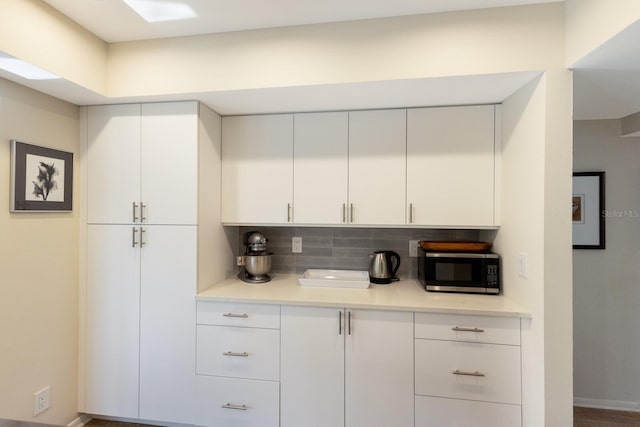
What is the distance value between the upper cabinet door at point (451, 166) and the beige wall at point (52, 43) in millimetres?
1927

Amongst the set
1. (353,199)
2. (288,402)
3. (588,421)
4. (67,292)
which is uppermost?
(353,199)

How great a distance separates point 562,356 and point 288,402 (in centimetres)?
147

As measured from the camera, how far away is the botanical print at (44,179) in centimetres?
176

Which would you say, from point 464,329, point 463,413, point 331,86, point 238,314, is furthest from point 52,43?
point 463,413

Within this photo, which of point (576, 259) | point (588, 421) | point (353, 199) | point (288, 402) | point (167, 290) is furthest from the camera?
point (576, 259)

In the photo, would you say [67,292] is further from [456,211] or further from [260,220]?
[456,211]

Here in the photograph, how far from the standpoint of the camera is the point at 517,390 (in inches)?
67.1

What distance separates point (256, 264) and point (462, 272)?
1386 mm

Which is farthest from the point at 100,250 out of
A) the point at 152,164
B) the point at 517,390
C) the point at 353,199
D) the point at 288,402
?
the point at 517,390

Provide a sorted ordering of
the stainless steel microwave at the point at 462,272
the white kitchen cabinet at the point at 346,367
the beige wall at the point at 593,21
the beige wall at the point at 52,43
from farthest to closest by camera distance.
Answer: the stainless steel microwave at the point at 462,272 < the white kitchen cabinet at the point at 346,367 < the beige wall at the point at 52,43 < the beige wall at the point at 593,21

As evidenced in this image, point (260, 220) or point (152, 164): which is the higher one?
point (152, 164)

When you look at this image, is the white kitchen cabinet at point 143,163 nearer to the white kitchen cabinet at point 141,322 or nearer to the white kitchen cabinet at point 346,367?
the white kitchen cabinet at point 141,322

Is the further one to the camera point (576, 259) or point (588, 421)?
point (576, 259)

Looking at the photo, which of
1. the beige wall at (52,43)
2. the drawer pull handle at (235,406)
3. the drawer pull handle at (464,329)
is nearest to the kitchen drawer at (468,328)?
the drawer pull handle at (464,329)
